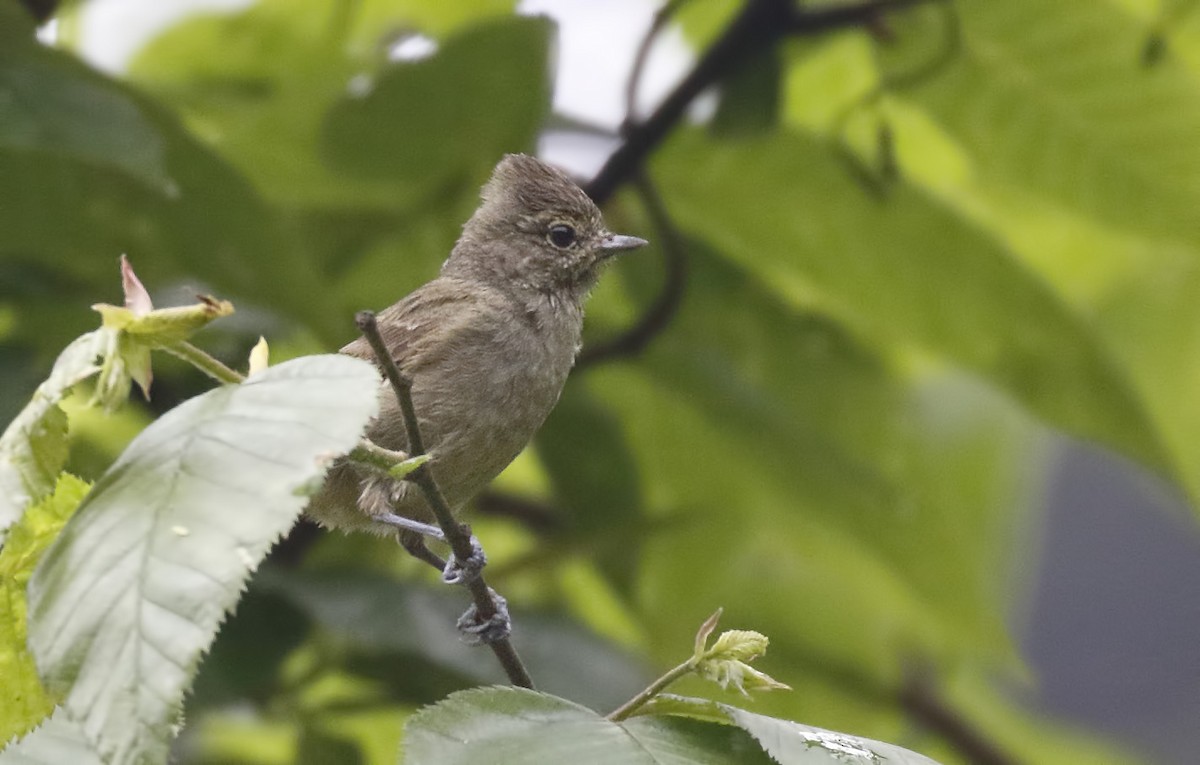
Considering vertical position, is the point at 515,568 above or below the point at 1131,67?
below

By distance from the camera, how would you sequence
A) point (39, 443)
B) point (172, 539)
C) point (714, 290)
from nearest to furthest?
point (172, 539), point (39, 443), point (714, 290)

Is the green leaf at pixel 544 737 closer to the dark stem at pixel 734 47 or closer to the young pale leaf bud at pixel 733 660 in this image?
the young pale leaf bud at pixel 733 660

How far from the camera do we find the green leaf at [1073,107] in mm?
4473

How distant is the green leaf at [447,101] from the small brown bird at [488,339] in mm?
158

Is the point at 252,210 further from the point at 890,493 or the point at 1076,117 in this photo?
the point at 1076,117

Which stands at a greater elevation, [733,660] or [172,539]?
[172,539]

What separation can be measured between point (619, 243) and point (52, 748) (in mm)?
2552

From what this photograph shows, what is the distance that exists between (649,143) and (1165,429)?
2.08m

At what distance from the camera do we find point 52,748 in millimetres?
2275

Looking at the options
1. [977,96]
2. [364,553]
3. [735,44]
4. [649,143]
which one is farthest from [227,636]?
[977,96]

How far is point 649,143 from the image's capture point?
4418 millimetres

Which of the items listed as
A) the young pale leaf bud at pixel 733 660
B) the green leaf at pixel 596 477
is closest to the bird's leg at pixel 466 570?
the young pale leaf bud at pixel 733 660

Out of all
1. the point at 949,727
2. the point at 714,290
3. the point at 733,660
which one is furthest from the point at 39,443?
the point at 949,727

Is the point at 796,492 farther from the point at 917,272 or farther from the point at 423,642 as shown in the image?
the point at 423,642
